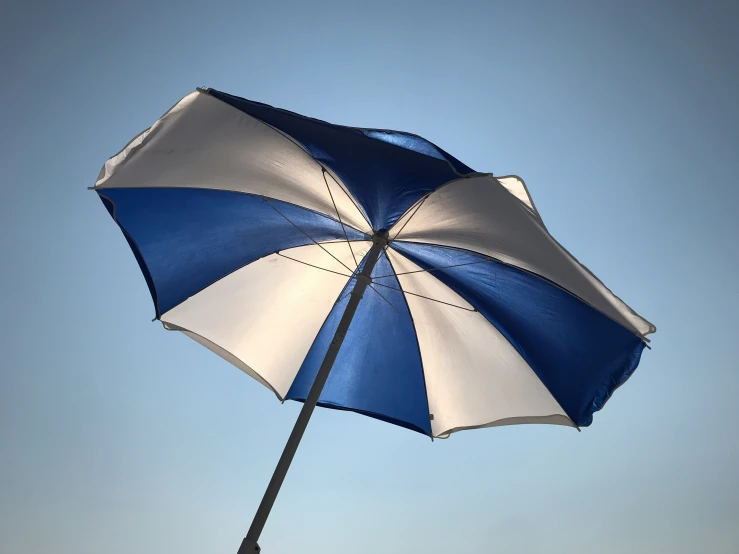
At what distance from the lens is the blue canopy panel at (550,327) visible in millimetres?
4590

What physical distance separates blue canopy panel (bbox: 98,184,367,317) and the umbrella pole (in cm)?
40

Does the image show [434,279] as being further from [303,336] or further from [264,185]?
[264,185]

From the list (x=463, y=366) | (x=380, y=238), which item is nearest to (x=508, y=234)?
(x=380, y=238)

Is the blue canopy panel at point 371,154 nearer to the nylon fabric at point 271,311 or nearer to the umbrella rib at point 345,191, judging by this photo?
the umbrella rib at point 345,191

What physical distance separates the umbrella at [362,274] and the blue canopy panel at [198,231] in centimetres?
1

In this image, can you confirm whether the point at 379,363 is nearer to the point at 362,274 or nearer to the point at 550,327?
the point at 362,274

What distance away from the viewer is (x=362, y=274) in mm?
4805

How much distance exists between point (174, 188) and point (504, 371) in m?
3.10

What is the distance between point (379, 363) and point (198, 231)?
2.01 meters

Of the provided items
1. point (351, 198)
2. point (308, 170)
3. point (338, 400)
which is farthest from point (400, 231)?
point (338, 400)

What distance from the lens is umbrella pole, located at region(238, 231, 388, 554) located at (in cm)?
387

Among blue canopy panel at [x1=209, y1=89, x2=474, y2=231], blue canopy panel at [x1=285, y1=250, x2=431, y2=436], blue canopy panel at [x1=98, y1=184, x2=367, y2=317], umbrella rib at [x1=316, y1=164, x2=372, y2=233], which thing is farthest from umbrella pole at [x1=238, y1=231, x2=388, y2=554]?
blue canopy panel at [x1=209, y1=89, x2=474, y2=231]

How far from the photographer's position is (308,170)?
15.0 ft

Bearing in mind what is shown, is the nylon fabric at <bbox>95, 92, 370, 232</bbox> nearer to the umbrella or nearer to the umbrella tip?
the umbrella
